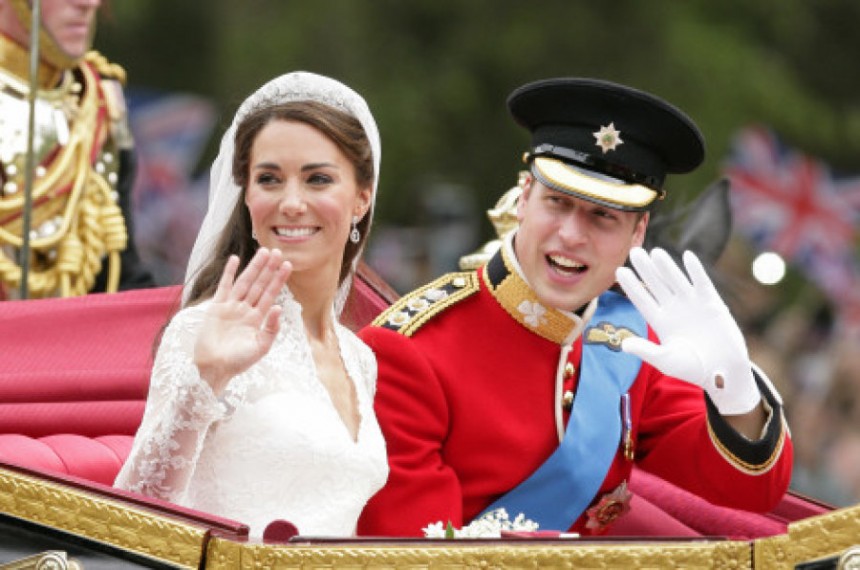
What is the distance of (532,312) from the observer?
13.1 feet

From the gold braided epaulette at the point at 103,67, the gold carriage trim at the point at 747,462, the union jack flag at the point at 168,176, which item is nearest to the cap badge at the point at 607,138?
the gold carriage trim at the point at 747,462

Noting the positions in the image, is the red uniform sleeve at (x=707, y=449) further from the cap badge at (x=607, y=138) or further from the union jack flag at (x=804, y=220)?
the union jack flag at (x=804, y=220)

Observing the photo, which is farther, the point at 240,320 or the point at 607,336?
the point at 607,336

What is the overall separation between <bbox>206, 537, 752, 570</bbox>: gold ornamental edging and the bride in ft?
0.66

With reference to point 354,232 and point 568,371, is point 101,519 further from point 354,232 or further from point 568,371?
point 568,371

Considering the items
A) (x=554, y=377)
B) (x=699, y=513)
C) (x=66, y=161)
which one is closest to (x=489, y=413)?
(x=554, y=377)

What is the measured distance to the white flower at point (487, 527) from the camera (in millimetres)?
3590

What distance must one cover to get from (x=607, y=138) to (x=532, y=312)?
30cm

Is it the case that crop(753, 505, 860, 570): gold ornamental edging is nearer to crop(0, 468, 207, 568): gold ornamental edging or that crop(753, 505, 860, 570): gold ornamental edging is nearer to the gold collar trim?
crop(0, 468, 207, 568): gold ornamental edging

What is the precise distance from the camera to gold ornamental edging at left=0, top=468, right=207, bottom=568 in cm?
332

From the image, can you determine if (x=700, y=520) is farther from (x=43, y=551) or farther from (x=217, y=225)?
(x=43, y=551)

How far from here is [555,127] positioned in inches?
158

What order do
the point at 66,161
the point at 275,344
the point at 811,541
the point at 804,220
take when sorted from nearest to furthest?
the point at 811,541 < the point at 275,344 < the point at 66,161 < the point at 804,220

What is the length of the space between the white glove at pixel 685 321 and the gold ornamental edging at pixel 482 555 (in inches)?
18.8
